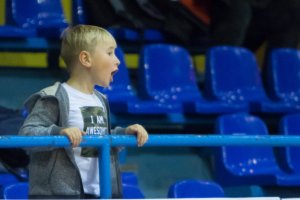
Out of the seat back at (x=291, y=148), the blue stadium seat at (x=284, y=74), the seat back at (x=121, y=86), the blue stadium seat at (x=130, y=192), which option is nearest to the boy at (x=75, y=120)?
the blue stadium seat at (x=130, y=192)


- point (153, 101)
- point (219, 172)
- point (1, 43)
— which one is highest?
point (1, 43)

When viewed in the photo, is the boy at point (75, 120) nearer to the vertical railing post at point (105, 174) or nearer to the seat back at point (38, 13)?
the vertical railing post at point (105, 174)

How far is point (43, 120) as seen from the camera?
3.01 metres

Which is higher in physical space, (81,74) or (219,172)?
(81,74)

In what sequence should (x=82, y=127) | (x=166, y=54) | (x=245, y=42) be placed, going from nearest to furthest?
(x=82, y=127)
(x=166, y=54)
(x=245, y=42)

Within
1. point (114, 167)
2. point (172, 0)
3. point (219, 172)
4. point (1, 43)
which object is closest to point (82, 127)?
point (114, 167)

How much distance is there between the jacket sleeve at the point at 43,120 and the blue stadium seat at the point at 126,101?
1935mm

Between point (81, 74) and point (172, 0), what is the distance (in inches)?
103

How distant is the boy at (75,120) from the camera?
2.98 meters

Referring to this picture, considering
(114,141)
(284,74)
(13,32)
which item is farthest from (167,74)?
(114,141)

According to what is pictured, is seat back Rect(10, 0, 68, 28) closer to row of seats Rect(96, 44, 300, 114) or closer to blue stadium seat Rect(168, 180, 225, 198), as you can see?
row of seats Rect(96, 44, 300, 114)

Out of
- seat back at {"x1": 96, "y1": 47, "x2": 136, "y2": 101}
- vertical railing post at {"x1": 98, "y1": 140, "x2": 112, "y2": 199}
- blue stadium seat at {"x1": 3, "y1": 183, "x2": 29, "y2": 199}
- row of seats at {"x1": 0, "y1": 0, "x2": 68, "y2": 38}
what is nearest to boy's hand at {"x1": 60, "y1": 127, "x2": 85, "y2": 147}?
vertical railing post at {"x1": 98, "y1": 140, "x2": 112, "y2": 199}

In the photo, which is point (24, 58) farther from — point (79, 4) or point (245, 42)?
point (245, 42)

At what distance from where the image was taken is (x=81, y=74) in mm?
3162
